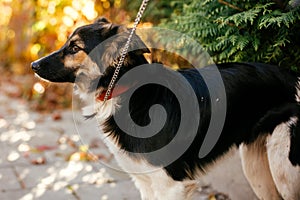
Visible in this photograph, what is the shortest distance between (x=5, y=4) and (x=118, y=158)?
22.8 ft

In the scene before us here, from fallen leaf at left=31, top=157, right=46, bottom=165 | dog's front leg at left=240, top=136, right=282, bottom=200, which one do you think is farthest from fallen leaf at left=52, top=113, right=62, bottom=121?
dog's front leg at left=240, top=136, right=282, bottom=200

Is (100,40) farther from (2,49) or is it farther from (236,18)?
(2,49)

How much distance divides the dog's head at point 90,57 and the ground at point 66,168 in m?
1.29

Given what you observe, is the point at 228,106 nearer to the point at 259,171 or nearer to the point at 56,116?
the point at 259,171

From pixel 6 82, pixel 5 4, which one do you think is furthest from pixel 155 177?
pixel 5 4

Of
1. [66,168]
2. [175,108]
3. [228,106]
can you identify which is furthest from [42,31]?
[228,106]

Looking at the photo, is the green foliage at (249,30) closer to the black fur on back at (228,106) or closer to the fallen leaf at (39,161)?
the black fur on back at (228,106)

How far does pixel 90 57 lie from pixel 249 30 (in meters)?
1.27

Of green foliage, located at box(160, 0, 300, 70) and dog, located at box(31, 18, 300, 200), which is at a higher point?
green foliage, located at box(160, 0, 300, 70)

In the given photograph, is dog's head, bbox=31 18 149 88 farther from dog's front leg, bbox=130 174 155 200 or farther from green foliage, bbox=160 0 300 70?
green foliage, bbox=160 0 300 70

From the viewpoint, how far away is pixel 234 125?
9.84 ft

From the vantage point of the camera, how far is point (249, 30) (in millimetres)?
3393

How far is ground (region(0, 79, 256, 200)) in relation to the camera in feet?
12.8

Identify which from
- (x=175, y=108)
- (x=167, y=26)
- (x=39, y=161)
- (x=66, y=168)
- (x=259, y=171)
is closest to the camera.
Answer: (x=175, y=108)
